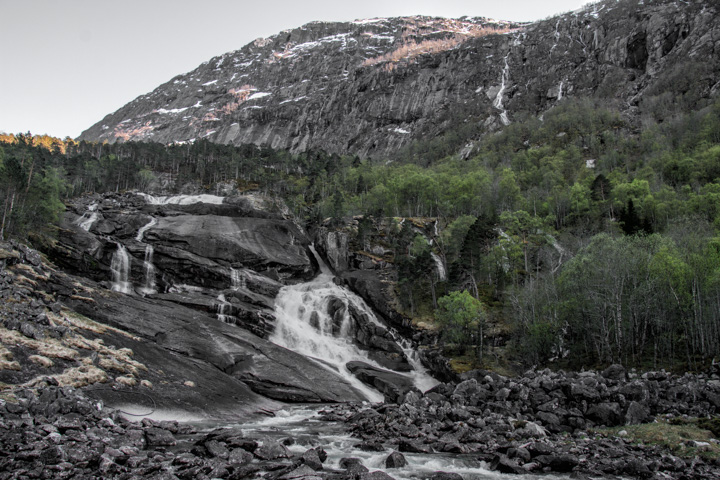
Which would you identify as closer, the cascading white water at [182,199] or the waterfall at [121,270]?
the waterfall at [121,270]

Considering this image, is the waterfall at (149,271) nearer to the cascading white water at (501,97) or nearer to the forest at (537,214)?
the forest at (537,214)

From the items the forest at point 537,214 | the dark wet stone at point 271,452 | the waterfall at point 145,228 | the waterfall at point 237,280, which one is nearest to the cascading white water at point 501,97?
the forest at point 537,214

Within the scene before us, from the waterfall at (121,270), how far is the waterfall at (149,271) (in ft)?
6.11

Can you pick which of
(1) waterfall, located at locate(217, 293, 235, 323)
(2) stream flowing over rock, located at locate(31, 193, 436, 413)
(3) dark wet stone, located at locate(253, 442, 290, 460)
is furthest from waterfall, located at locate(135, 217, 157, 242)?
(3) dark wet stone, located at locate(253, 442, 290, 460)

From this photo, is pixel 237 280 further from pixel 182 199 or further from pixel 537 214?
pixel 537 214

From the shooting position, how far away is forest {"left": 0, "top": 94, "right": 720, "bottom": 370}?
36.8 m

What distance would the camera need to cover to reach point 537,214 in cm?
8238

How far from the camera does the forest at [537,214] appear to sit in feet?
121

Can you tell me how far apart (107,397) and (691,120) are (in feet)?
429

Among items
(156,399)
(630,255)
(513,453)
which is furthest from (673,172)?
(156,399)

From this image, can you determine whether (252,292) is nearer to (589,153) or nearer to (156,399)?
(156,399)

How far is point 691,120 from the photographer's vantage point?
333 ft

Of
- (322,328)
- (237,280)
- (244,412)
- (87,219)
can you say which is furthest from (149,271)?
(244,412)

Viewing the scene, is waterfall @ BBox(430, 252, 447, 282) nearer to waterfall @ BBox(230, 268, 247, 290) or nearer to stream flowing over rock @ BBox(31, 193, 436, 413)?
stream flowing over rock @ BBox(31, 193, 436, 413)
